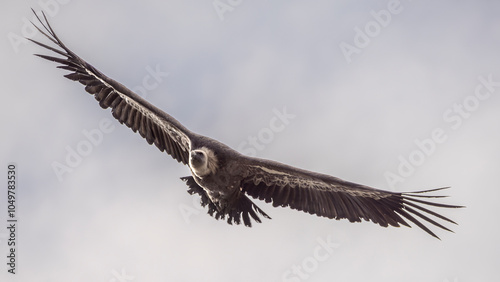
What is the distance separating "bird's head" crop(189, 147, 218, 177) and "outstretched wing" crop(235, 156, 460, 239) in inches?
21.6

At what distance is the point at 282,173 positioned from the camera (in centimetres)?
1359

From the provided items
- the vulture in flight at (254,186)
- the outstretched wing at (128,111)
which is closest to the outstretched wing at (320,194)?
the vulture in flight at (254,186)

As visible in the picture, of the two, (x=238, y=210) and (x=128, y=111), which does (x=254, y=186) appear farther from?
(x=128, y=111)

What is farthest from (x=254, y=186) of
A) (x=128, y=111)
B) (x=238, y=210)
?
(x=128, y=111)

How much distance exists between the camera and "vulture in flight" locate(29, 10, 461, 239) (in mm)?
13156

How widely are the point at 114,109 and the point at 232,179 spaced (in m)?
3.23

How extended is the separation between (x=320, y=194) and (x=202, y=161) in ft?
8.44

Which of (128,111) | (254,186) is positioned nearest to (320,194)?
(254,186)

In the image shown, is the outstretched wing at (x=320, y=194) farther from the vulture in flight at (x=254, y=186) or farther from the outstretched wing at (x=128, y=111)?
the outstretched wing at (x=128, y=111)

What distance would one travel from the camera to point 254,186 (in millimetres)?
13758

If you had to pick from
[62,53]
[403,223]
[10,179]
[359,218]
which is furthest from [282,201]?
[10,179]

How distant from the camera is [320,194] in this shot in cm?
1368

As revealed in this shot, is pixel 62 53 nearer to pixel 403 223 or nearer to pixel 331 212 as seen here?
pixel 331 212

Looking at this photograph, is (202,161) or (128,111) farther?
(128,111)
